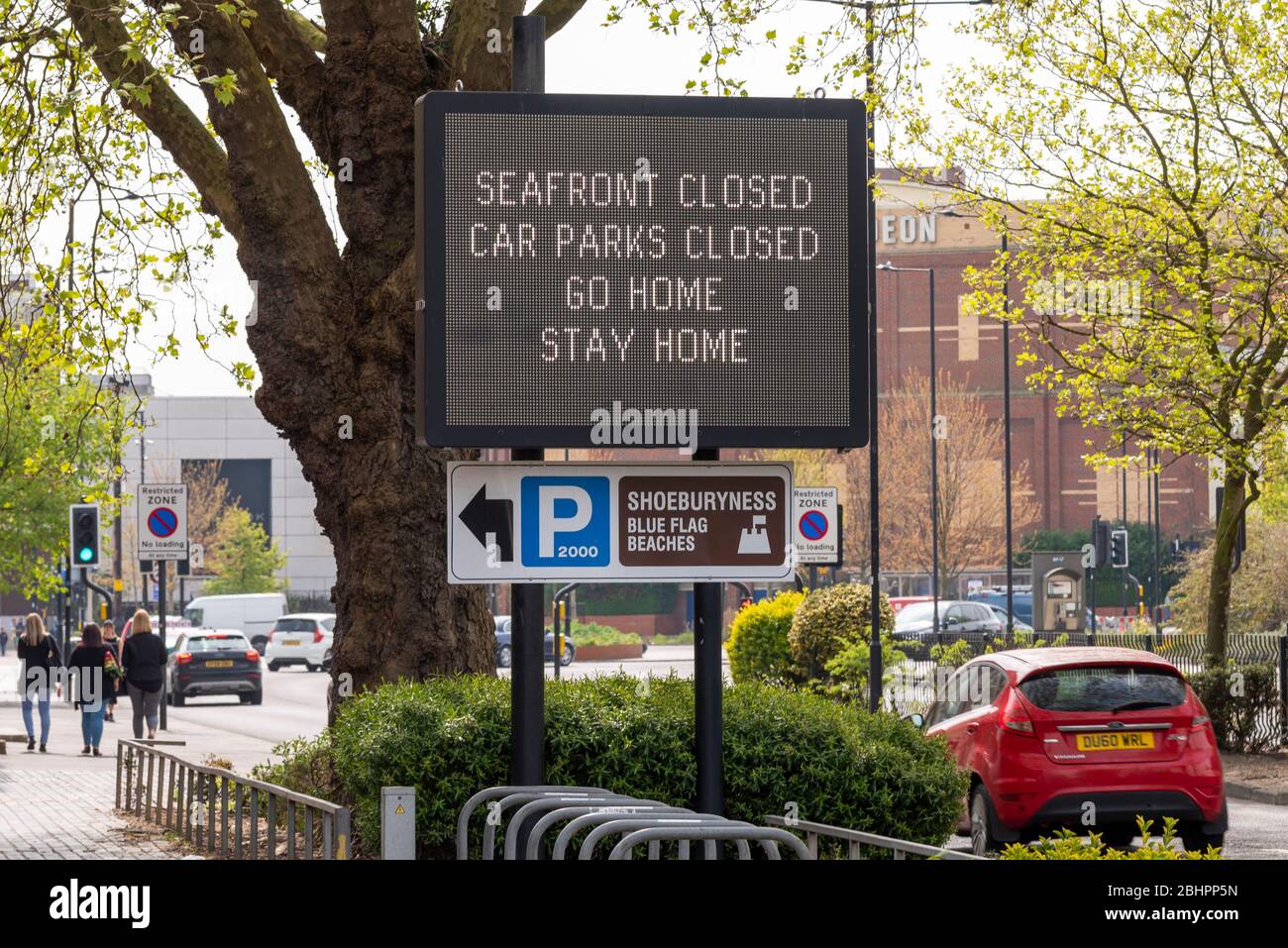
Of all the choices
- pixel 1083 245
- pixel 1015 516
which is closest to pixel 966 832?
pixel 1083 245

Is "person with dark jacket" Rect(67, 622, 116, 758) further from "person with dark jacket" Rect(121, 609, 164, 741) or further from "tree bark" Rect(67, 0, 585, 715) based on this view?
"tree bark" Rect(67, 0, 585, 715)

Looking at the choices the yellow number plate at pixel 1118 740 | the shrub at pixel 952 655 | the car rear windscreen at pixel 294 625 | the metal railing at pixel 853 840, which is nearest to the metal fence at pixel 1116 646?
the shrub at pixel 952 655

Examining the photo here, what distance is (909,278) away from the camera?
8625 cm

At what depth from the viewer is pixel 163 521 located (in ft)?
84.1

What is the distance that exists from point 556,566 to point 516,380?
0.90 metres

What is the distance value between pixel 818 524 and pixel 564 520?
1763 cm

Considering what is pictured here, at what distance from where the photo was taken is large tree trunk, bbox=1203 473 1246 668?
22.7 metres

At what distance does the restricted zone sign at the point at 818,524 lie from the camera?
2466cm

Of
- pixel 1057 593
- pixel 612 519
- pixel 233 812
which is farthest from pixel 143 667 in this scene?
pixel 1057 593

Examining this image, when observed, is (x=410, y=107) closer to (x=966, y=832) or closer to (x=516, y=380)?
(x=516, y=380)

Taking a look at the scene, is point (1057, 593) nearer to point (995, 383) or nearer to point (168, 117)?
point (168, 117)

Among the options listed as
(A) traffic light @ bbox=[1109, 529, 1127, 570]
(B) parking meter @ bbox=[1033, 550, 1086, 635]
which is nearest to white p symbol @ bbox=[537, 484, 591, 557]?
(B) parking meter @ bbox=[1033, 550, 1086, 635]

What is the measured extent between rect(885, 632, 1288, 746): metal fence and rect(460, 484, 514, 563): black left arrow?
12.9 metres

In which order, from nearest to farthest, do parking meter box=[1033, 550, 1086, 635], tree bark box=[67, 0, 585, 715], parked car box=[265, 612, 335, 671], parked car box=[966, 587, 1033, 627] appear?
tree bark box=[67, 0, 585, 715]
parking meter box=[1033, 550, 1086, 635]
parked car box=[265, 612, 335, 671]
parked car box=[966, 587, 1033, 627]
